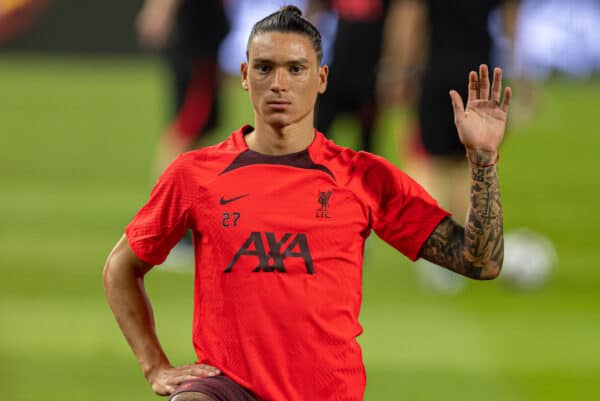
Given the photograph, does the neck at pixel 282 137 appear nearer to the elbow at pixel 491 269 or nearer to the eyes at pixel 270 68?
the eyes at pixel 270 68

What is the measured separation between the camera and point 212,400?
4.23 meters

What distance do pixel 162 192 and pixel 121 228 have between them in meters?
8.07

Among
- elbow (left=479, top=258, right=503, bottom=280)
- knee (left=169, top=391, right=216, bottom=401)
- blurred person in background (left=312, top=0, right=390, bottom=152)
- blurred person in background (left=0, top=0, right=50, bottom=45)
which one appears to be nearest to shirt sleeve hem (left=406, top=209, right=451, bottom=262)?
elbow (left=479, top=258, right=503, bottom=280)

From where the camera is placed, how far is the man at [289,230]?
14.3ft

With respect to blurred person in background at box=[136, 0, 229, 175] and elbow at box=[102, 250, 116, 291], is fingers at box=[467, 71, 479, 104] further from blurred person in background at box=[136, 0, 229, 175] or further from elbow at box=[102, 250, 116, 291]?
blurred person in background at box=[136, 0, 229, 175]

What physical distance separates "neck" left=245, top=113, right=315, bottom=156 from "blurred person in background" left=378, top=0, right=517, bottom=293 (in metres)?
5.39

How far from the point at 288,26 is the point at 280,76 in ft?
0.60

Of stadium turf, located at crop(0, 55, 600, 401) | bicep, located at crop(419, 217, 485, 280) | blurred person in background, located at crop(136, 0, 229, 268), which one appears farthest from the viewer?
blurred person in background, located at crop(136, 0, 229, 268)

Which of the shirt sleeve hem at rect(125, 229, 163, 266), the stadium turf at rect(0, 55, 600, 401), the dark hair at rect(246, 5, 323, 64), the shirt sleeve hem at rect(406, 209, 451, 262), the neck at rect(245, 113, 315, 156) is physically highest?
the dark hair at rect(246, 5, 323, 64)

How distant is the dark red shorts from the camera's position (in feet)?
14.0

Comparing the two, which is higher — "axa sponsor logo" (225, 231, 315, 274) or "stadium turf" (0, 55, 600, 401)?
"axa sponsor logo" (225, 231, 315, 274)

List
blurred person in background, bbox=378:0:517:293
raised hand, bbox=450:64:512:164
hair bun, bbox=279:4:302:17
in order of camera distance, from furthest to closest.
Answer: blurred person in background, bbox=378:0:517:293 → hair bun, bbox=279:4:302:17 → raised hand, bbox=450:64:512:164

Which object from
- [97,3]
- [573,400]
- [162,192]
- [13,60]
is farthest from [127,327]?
[13,60]

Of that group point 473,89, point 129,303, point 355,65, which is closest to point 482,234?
point 473,89
